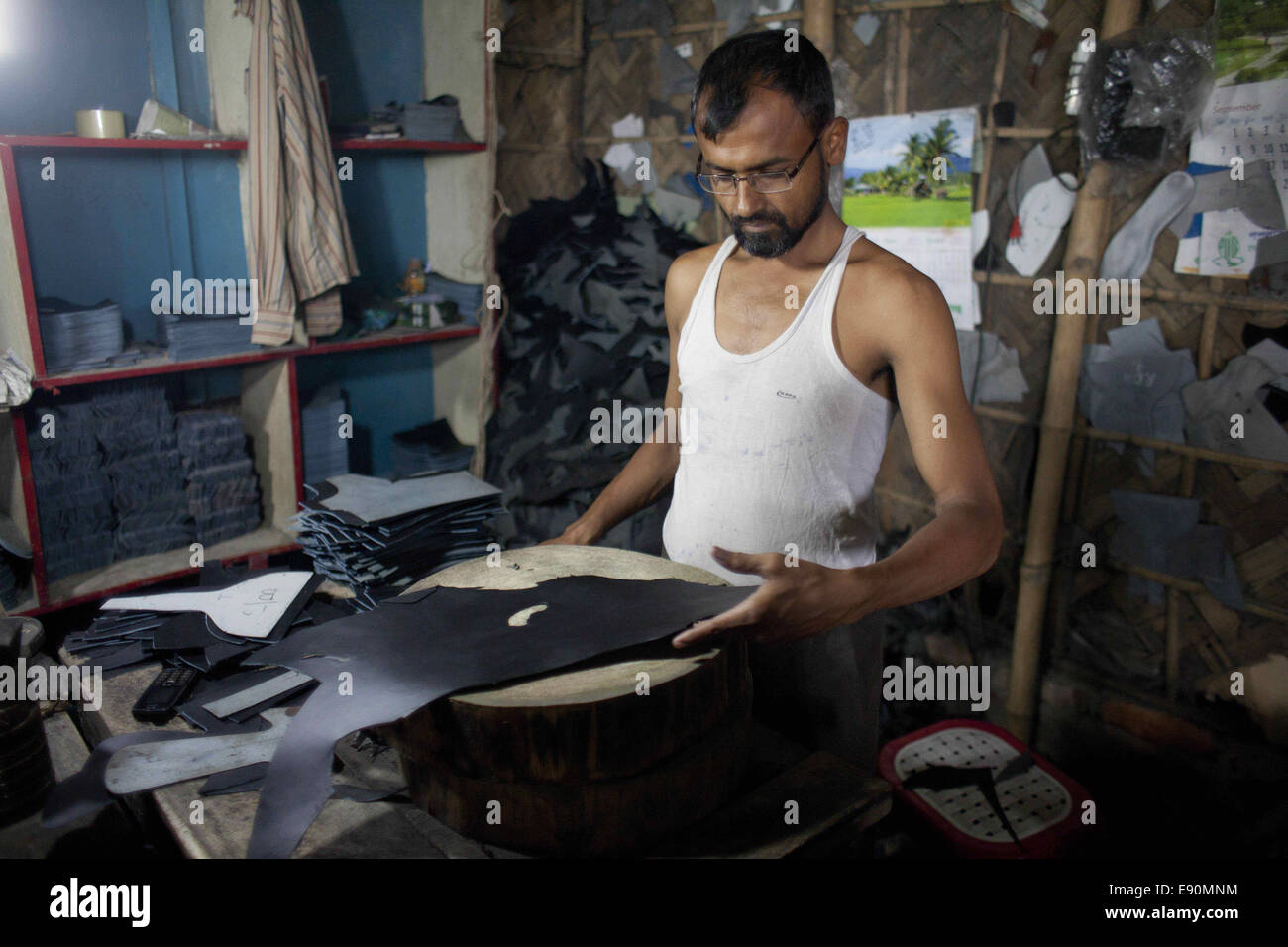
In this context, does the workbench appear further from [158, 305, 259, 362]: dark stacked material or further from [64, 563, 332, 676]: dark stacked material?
[158, 305, 259, 362]: dark stacked material

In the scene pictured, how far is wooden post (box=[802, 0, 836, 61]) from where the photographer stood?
3322 mm

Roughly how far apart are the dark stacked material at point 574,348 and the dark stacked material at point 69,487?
1419 millimetres

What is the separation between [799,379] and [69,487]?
2.48 m

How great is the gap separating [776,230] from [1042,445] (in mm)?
1682

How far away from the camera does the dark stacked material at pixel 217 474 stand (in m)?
3.25

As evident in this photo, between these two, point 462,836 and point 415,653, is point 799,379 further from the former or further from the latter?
point 462,836

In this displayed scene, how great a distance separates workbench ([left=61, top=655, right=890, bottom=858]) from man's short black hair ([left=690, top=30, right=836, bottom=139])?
45.7 inches

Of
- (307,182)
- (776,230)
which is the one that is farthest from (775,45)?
(307,182)

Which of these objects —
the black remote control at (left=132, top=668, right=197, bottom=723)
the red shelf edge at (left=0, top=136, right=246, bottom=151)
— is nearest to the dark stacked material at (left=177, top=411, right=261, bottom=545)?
the red shelf edge at (left=0, top=136, right=246, bottom=151)

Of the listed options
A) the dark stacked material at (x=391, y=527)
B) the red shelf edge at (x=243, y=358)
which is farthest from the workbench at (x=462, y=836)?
the red shelf edge at (x=243, y=358)

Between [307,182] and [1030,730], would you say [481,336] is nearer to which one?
[307,182]
